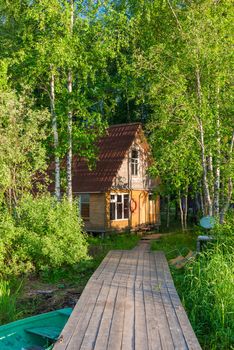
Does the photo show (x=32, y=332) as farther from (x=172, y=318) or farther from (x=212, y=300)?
(x=212, y=300)

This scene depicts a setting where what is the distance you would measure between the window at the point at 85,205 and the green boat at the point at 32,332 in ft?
48.2

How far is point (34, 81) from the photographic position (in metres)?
15.7

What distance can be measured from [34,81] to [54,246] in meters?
7.08

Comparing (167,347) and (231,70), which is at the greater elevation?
(231,70)

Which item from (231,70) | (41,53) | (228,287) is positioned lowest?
(228,287)

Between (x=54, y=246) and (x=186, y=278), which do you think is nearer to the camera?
(x=186, y=278)

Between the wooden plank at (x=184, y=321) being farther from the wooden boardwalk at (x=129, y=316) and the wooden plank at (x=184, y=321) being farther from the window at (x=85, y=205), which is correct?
the window at (x=85, y=205)

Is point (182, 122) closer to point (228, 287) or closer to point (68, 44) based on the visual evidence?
point (68, 44)

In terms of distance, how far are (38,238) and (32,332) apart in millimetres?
4258

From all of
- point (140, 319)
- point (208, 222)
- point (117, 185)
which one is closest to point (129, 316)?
point (140, 319)

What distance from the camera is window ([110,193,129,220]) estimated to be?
21.9m

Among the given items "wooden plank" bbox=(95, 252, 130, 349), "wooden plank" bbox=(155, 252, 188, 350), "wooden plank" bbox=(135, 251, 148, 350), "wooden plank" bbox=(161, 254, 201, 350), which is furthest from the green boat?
"wooden plank" bbox=(161, 254, 201, 350)

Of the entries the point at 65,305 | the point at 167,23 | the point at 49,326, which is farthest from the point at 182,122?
the point at 49,326

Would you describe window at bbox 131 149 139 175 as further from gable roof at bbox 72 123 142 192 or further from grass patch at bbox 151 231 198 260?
grass patch at bbox 151 231 198 260
